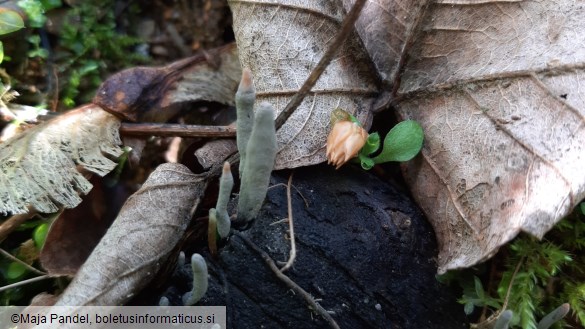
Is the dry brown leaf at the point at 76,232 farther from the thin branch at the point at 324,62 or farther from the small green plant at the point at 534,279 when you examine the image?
the small green plant at the point at 534,279

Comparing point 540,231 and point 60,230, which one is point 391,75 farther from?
point 60,230

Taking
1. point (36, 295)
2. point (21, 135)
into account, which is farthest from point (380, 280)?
point (21, 135)

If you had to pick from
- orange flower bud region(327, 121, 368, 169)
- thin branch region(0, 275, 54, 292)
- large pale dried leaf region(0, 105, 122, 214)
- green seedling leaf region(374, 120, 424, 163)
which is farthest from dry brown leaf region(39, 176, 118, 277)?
green seedling leaf region(374, 120, 424, 163)

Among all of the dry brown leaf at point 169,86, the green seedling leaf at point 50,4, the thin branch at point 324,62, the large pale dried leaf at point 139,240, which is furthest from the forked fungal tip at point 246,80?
the green seedling leaf at point 50,4

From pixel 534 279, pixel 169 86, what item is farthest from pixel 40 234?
pixel 534 279

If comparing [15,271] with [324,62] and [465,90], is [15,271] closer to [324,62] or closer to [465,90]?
[324,62]

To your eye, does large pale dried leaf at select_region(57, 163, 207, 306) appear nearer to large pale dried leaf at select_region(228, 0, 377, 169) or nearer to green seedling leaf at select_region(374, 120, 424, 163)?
large pale dried leaf at select_region(228, 0, 377, 169)
